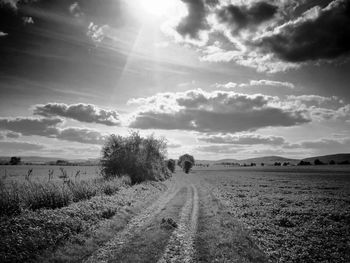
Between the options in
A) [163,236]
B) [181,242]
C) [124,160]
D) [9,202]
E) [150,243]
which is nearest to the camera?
[150,243]

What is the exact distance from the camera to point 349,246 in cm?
1169

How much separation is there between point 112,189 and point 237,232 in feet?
47.4

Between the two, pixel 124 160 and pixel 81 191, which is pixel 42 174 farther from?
pixel 81 191

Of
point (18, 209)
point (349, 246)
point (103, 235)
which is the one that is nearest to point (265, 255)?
point (349, 246)

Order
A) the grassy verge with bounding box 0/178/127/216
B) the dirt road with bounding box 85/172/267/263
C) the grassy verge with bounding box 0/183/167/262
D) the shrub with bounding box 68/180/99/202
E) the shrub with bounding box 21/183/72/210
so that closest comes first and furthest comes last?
the grassy verge with bounding box 0/183/167/262 < the dirt road with bounding box 85/172/267/263 < the grassy verge with bounding box 0/178/127/216 < the shrub with bounding box 21/183/72/210 < the shrub with bounding box 68/180/99/202

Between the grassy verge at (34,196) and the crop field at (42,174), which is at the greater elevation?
the grassy verge at (34,196)

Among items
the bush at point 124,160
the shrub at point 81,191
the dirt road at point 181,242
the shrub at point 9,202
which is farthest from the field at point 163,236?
the bush at point 124,160

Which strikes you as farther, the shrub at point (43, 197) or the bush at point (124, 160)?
the bush at point (124, 160)

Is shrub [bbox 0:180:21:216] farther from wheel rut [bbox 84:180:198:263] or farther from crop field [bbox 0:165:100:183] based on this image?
wheel rut [bbox 84:180:198:263]

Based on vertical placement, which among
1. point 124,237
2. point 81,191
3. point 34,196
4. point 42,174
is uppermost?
point 34,196

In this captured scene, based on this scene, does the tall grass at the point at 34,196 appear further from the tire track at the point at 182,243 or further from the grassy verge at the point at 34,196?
the tire track at the point at 182,243

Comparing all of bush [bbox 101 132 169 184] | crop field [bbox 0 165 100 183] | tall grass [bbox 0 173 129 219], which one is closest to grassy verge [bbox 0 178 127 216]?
tall grass [bbox 0 173 129 219]

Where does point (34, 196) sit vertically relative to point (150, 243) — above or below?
above

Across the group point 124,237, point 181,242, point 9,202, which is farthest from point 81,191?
point 181,242
